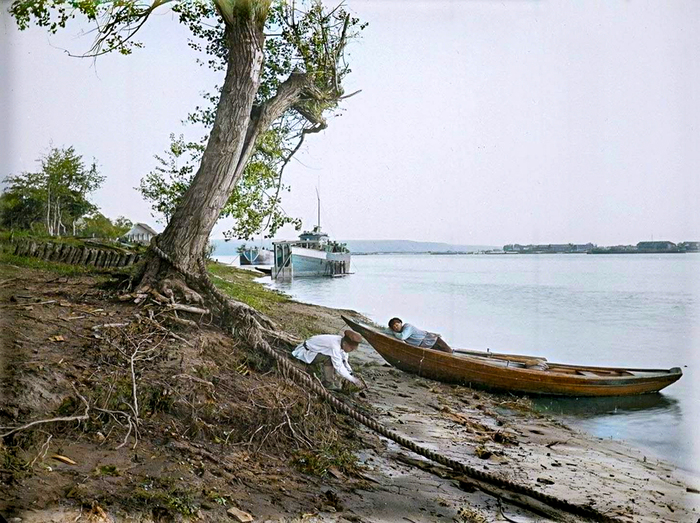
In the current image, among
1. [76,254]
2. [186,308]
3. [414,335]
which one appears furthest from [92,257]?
[414,335]

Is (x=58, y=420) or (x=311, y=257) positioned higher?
(x=311, y=257)

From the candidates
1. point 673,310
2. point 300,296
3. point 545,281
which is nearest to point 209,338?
point 300,296

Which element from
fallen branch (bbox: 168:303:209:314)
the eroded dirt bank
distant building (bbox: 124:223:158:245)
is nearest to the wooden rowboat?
the eroded dirt bank

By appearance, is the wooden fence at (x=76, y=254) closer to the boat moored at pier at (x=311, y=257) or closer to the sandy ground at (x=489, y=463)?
→ the boat moored at pier at (x=311, y=257)

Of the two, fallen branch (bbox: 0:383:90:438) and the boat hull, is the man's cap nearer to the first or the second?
the boat hull

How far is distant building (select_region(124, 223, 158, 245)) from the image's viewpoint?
281 centimetres

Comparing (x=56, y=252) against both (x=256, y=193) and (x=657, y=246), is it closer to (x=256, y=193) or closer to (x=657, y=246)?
(x=256, y=193)

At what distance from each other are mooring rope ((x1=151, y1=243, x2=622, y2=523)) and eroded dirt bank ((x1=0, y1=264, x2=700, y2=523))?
0.16 feet

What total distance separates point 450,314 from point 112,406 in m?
2.02

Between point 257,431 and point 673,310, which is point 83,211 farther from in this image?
point 673,310

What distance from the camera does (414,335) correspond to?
11.9 feet

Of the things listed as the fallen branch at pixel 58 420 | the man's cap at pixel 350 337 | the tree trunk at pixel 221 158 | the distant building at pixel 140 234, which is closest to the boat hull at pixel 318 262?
the man's cap at pixel 350 337

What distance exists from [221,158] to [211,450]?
154 cm

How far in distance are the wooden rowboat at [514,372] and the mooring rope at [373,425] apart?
71cm
